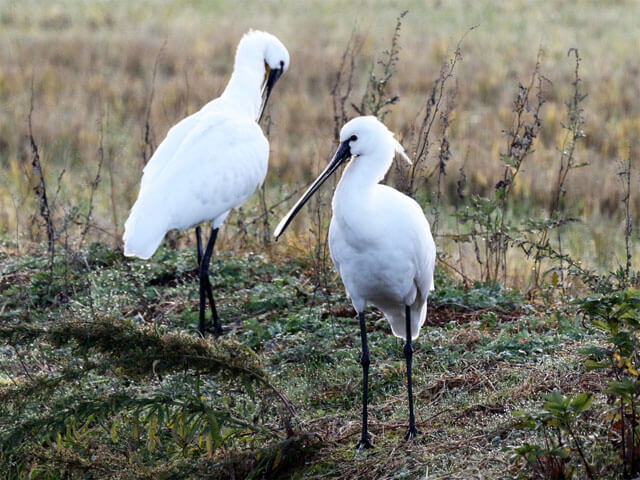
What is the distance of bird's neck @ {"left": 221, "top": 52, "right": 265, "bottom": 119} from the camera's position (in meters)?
7.76

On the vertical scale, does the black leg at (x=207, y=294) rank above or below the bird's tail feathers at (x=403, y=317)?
below

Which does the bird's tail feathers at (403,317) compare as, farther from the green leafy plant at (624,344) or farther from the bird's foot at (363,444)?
the green leafy plant at (624,344)

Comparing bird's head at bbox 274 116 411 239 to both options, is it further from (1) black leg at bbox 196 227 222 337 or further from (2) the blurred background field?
(2) the blurred background field

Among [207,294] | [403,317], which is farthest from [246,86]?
[403,317]

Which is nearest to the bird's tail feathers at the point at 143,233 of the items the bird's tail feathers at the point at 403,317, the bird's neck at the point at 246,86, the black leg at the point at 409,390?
the bird's neck at the point at 246,86

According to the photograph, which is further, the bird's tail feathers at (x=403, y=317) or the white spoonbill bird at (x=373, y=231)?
the bird's tail feathers at (x=403, y=317)

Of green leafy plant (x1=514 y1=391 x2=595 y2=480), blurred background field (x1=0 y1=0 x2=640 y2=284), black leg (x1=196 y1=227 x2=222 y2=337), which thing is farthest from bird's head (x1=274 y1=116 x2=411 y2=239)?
blurred background field (x1=0 y1=0 x2=640 y2=284)

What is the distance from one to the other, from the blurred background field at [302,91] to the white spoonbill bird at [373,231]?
2781 mm

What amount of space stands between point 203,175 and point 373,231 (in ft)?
8.33

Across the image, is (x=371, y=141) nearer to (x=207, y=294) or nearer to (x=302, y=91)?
(x=207, y=294)

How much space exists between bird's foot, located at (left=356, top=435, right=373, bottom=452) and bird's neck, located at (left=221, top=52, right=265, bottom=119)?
3.64 meters

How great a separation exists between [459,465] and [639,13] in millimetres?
22674

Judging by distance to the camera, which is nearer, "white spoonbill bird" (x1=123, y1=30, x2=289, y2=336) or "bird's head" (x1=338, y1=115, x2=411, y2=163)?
"bird's head" (x1=338, y1=115, x2=411, y2=163)

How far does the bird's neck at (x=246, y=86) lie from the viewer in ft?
25.5
